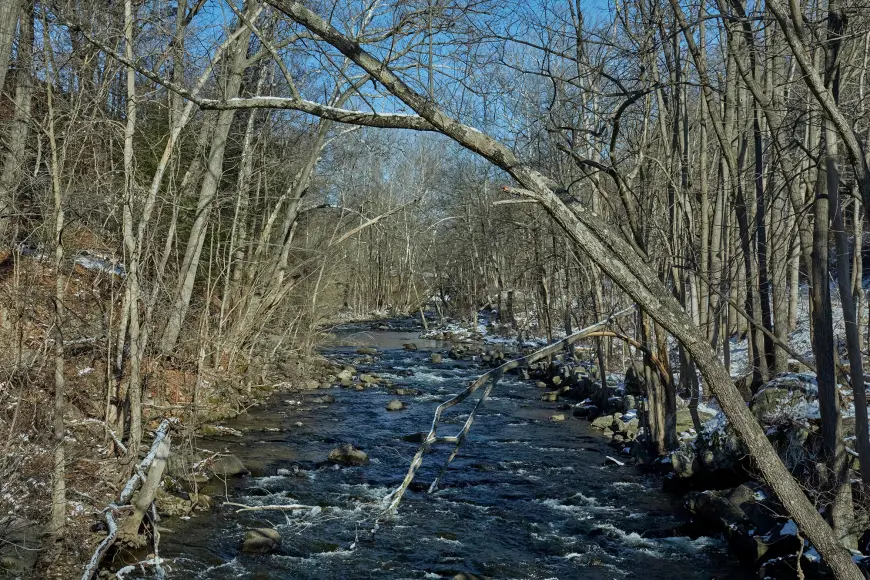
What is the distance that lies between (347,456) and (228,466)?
1.88m

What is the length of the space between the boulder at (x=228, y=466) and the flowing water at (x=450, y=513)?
0.23m

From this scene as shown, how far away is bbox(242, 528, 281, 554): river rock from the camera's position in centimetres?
741

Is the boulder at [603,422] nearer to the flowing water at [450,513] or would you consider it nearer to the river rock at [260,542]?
the flowing water at [450,513]

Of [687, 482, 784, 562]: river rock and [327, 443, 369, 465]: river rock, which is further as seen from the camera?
[327, 443, 369, 465]: river rock

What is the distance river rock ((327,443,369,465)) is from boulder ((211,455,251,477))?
1444 millimetres

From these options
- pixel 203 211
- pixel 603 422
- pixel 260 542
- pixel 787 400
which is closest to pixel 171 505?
pixel 260 542

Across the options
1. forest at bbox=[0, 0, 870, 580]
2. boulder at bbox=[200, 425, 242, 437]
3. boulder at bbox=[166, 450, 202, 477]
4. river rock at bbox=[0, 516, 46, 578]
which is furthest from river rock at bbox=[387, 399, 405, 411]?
river rock at bbox=[0, 516, 46, 578]

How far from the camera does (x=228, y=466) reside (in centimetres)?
994

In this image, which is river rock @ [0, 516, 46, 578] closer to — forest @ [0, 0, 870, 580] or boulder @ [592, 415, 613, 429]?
forest @ [0, 0, 870, 580]

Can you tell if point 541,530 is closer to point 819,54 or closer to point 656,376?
point 656,376

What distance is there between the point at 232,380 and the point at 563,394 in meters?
7.95

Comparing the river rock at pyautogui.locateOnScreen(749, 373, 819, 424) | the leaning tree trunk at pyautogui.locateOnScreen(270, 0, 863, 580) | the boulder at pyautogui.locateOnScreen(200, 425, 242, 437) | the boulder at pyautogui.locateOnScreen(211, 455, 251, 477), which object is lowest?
the boulder at pyautogui.locateOnScreen(211, 455, 251, 477)

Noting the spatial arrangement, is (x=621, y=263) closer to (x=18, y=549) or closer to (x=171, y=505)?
(x=18, y=549)

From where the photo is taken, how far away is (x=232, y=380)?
564 inches
